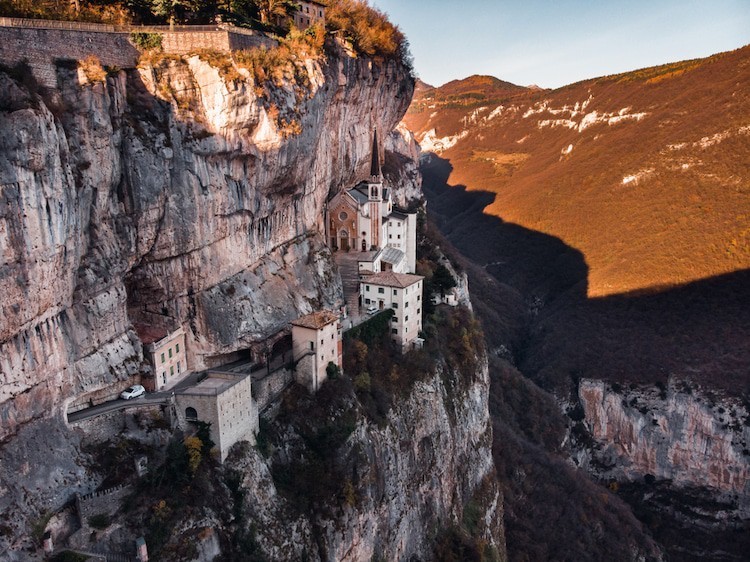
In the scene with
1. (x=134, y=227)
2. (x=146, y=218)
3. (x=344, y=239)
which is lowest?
(x=344, y=239)

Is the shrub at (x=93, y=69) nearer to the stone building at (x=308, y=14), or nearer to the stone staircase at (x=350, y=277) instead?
the stone building at (x=308, y=14)

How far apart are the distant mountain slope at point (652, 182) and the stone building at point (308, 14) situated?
263 feet

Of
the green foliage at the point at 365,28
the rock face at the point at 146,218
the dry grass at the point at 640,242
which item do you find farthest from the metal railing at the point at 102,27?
the dry grass at the point at 640,242


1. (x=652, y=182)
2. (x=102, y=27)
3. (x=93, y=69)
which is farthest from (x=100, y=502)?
(x=652, y=182)

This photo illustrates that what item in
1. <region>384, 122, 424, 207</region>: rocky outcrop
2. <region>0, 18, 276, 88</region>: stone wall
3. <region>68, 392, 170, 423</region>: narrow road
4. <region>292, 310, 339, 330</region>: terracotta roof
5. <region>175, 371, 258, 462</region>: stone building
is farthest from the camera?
<region>384, 122, 424, 207</region>: rocky outcrop

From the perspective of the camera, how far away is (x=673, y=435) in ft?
283

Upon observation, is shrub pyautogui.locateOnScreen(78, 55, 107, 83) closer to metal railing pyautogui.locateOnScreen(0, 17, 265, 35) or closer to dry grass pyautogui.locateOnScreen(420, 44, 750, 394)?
metal railing pyautogui.locateOnScreen(0, 17, 265, 35)

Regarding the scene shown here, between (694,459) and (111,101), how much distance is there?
89.5 meters

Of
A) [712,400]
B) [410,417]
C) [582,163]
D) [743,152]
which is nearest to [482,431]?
[410,417]

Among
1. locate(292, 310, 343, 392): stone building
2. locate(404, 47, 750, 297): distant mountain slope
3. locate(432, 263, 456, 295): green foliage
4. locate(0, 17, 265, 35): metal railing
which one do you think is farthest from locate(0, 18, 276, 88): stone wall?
locate(404, 47, 750, 297): distant mountain slope

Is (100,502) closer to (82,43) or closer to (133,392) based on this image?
(133,392)

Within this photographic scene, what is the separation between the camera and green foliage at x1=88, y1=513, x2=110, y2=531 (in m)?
27.2

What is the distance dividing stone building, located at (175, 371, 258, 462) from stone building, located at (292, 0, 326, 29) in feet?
98.6

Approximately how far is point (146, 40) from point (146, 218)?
10.2 meters
